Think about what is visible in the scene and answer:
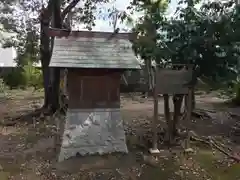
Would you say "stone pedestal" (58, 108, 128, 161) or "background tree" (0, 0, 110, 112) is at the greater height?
"background tree" (0, 0, 110, 112)

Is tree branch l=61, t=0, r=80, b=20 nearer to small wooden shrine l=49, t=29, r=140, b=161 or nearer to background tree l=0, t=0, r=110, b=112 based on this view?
background tree l=0, t=0, r=110, b=112

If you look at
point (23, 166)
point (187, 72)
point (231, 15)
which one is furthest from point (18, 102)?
point (231, 15)

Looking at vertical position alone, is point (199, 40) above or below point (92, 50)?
above

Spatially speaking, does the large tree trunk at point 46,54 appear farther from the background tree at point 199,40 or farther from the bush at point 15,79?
the bush at point 15,79

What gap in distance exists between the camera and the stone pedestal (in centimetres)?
546

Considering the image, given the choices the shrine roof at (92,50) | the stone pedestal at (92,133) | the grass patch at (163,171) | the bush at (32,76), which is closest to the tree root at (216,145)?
the grass patch at (163,171)

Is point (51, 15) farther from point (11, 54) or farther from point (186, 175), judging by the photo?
point (11, 54)

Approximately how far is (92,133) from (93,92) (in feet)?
2.32

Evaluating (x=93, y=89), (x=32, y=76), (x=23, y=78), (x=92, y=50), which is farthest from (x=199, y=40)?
(x=23, y=78)

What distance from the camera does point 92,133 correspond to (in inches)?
219

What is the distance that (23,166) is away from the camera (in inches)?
210

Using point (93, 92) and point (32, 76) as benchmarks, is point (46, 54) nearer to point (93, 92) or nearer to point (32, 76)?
point (93, 92)

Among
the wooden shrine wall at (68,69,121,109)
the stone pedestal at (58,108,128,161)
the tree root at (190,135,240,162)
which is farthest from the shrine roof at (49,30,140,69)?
the tree root at (190,135,240,162)

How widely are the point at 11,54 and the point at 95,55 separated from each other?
22.4m
